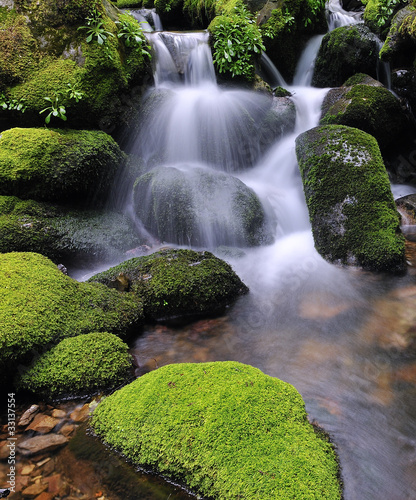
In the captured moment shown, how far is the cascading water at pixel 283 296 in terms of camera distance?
2447mm

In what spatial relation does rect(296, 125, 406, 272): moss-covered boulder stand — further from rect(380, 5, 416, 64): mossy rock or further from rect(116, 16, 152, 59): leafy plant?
rect(116, 16, 152, 59): leafy plant

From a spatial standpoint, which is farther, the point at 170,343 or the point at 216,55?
the point at 216,55

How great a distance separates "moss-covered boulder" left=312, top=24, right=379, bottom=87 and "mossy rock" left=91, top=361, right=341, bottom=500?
29.8 ft

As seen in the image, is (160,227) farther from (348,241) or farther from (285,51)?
(285,51)

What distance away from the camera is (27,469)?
2143 millimetres

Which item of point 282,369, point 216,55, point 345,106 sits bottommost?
point 282,369

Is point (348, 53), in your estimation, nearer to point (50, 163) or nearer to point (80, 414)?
point (50, 163)

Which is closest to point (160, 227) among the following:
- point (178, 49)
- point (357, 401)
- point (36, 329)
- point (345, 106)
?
point (36, 329)

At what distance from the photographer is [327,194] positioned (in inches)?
214

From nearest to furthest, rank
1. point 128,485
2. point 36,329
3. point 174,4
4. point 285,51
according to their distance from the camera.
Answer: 1. point 128,485
2. point 36,329
3. point 285,51
4. point 174,4

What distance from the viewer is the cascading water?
2.45 m

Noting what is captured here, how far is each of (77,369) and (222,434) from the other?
142cm

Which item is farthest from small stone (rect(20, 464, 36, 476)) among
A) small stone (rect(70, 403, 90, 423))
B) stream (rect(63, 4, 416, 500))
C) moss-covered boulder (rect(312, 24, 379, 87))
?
moss-covered boulder (rect(312, 24, 379, 87))

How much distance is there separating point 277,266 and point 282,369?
2426 mm
